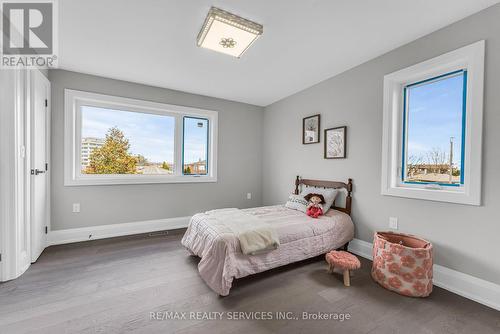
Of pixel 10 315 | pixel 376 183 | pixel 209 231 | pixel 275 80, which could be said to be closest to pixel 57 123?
pixel 10 315

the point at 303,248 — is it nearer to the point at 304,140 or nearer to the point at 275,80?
the point at 304,140

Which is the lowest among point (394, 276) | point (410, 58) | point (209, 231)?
point (394, 276)

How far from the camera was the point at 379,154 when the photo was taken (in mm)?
2525

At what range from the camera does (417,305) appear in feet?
5.73

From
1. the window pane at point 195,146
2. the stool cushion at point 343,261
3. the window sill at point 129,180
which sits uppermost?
the window pane at point 195,146

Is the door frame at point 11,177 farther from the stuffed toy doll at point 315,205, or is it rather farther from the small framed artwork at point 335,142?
the small framed artwork at point 335,142

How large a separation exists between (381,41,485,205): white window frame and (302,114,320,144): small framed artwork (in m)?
1.03

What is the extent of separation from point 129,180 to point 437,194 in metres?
4.00

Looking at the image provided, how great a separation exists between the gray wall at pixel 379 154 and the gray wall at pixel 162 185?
0.54 m

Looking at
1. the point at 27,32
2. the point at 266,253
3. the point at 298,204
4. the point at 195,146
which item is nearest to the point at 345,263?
the point at 266,253

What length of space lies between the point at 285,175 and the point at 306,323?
270 centimetres

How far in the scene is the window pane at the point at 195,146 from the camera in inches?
154

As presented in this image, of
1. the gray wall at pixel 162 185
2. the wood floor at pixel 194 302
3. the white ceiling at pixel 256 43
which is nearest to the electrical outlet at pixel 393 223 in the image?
the wood floor at pixel 194 302

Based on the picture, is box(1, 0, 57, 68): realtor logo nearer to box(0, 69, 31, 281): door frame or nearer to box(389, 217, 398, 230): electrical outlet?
box(0, 69, 31, 281): door frame
